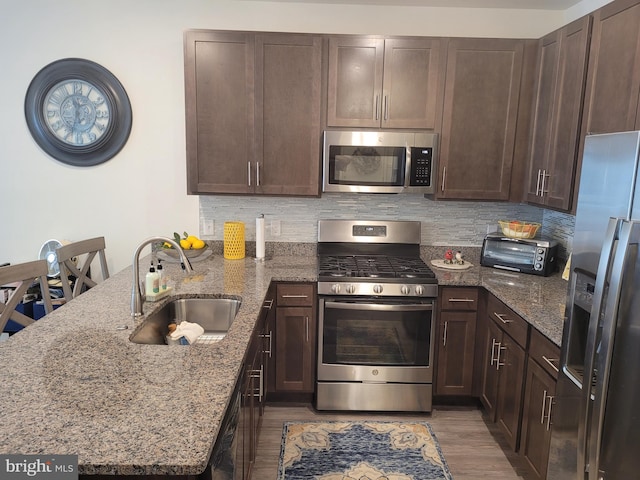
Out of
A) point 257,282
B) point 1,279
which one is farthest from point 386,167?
point 1,279

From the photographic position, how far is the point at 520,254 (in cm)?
304

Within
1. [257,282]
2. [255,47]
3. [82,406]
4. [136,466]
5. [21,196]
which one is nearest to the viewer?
[136,466]

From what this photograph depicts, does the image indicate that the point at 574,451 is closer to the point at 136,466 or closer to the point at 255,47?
the point at 136,466

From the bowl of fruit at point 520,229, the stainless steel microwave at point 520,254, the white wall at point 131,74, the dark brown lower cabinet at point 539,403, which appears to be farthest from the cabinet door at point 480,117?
the dark brown lower cabinet at point 539,403

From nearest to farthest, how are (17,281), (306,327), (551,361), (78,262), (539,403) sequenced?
→ (551,361) < (539,403) < (17,281) < (306,327) < (78,262)

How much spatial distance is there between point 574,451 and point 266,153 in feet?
7.36

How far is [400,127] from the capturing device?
9.83 ft

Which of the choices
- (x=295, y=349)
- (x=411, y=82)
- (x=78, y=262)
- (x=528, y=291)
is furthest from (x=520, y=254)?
(x=78, y=262)

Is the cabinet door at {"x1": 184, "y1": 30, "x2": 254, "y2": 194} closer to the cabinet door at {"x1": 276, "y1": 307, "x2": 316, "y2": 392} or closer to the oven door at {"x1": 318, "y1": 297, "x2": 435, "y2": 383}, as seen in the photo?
the cabinet door at {"x1": 276, "y1": 307, "x2": 316, "y2": 392}

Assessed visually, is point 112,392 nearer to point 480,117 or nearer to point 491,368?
point 491,368

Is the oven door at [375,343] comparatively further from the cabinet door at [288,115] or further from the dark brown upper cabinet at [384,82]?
the dark brown upper cabinet at [384,82]

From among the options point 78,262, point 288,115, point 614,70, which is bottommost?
point 78,262

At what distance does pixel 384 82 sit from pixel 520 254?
4.54 feet

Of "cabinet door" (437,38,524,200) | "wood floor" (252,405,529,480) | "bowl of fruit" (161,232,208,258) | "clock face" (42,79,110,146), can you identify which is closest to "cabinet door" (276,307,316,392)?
"wood floor" (252,405,529,480)
